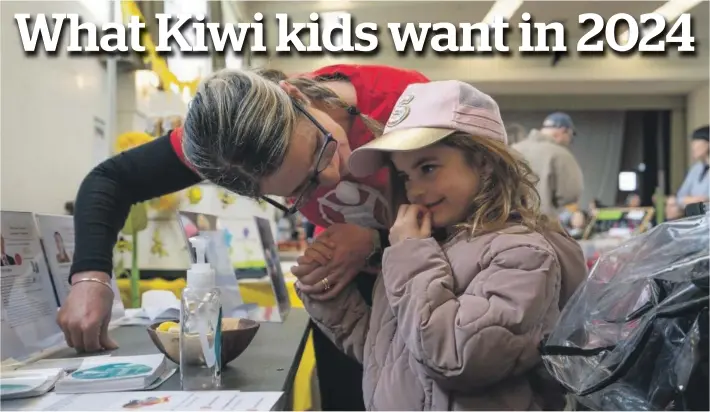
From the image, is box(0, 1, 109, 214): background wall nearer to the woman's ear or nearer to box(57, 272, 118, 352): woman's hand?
box(57, 272, 118, 352): woman's hand

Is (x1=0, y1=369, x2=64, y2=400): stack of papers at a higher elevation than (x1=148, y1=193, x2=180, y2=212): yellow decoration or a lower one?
lower

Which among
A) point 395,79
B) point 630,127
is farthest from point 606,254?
point 630,127

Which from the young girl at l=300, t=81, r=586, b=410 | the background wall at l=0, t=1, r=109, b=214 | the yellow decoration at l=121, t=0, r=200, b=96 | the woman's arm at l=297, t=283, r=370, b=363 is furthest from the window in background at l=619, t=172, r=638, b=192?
the woman's arm at l=297, t=283, r=370, b=363

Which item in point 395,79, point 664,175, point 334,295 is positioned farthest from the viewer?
point 664,175

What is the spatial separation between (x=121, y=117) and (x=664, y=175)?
6.15 m

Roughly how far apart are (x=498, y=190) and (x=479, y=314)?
A: 25 centimetres

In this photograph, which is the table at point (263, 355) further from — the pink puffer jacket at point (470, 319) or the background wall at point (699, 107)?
the background wall at point (699, 107)

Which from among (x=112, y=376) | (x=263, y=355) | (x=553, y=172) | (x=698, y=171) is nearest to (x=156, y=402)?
(x=112, y=376)

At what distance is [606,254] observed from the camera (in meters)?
0.77

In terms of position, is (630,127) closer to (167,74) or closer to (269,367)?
(167,74)

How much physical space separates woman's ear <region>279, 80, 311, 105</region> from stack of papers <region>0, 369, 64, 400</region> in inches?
20.7

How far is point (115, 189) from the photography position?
1140 mm

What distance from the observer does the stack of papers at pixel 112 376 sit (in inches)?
31.2

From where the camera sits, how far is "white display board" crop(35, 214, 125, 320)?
3.83ft
